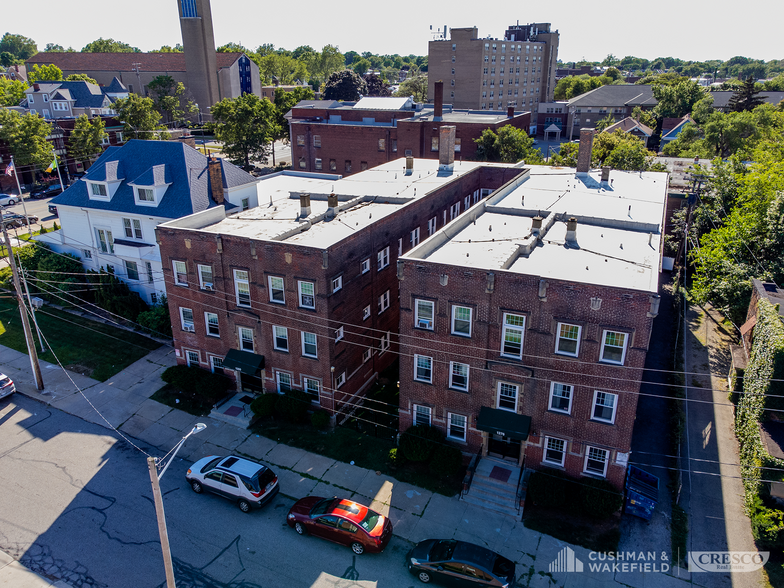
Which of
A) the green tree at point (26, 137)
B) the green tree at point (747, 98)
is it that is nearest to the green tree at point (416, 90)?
the green tree at point (747, 98)

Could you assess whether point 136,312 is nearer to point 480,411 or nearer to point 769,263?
point 480,411

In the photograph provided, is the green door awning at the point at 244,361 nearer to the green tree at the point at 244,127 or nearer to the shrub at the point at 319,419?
the shrub at the point at 319,419

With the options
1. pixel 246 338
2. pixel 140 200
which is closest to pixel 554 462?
pixel 246 338

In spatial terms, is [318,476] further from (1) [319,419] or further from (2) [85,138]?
(2) [85,138]

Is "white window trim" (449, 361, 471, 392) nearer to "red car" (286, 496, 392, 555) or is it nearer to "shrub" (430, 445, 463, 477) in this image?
"shrub" (430, 445, 463, 477)

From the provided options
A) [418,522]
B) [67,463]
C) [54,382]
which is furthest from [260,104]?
[418,522]
